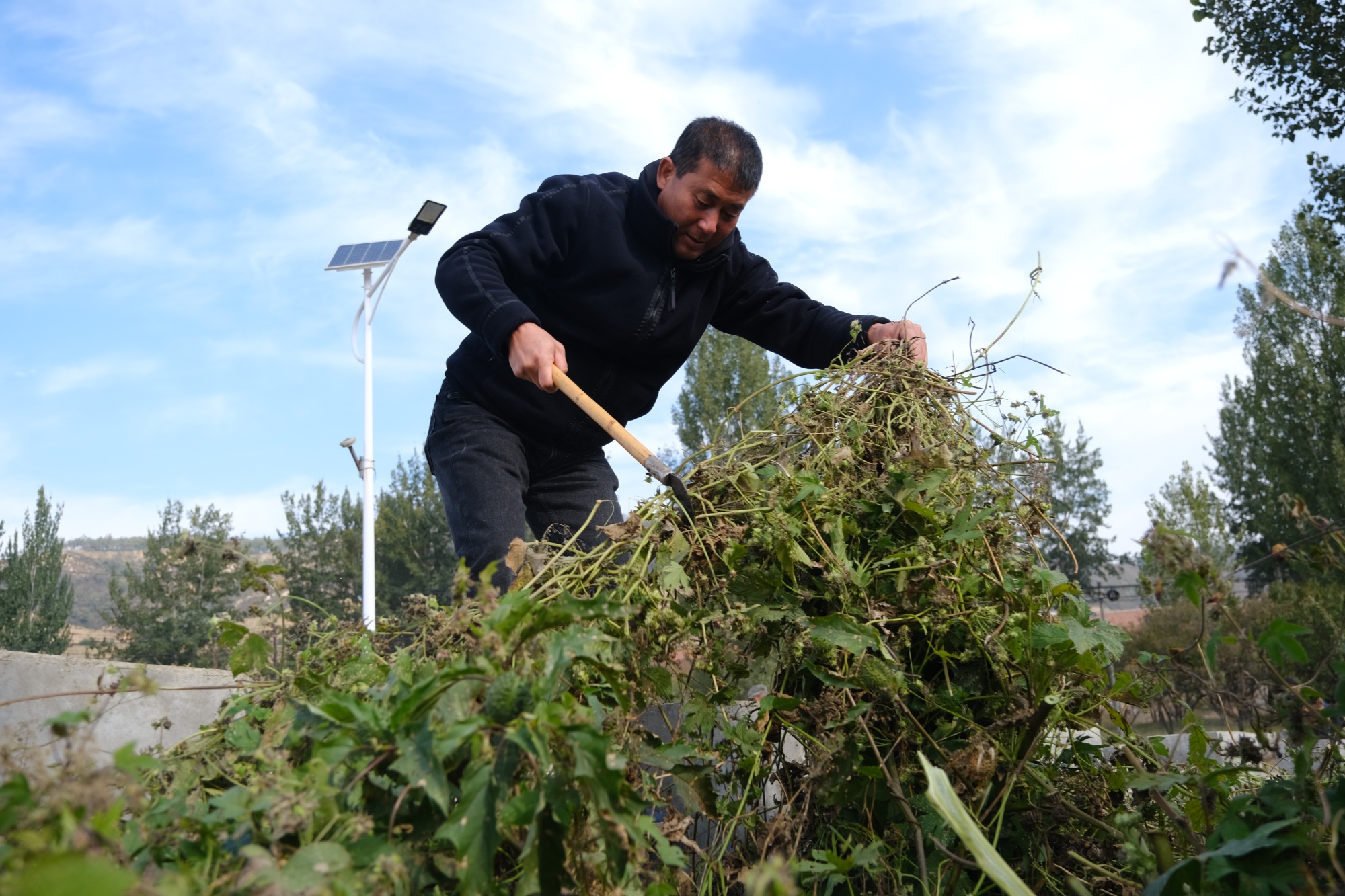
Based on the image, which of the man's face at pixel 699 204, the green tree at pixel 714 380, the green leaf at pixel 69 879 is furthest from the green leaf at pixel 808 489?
the green tree at pixel 714 380

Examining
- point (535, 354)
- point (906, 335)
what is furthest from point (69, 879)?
point (906, 335)

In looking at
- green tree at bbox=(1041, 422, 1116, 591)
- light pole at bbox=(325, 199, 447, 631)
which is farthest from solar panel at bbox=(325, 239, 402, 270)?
green tree at bbox=(1041, 422, 1116, 591)

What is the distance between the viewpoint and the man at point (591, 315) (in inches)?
121

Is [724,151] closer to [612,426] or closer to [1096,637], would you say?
[612,426]

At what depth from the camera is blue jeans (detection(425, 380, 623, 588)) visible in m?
3.00

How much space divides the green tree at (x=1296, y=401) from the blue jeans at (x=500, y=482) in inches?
966

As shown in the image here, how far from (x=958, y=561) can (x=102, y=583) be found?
3768 inches

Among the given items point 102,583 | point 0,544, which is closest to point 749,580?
point 0,544

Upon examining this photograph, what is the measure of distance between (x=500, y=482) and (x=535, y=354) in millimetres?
652

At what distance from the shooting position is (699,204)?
124 inches

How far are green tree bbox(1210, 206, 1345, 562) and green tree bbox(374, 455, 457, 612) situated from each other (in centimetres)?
2557

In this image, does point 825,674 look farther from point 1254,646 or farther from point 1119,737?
point 1254,646

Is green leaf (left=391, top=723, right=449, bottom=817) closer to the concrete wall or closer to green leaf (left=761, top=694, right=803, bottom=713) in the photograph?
green leaf (left=761, top=694, right=803, bottom=713)

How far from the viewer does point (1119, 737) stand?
1733mm
